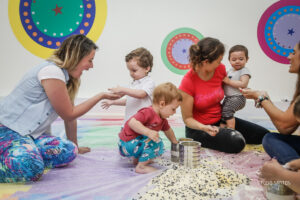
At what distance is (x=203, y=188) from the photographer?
1.13 metres

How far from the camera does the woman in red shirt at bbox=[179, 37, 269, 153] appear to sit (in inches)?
65.3

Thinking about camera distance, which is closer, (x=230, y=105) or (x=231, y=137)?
(x=231, y=137)

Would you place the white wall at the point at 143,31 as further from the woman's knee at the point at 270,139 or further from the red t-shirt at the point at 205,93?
the woman's knee at the point at 270,139

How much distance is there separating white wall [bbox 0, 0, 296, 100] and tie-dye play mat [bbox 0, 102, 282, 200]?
84.2 inches

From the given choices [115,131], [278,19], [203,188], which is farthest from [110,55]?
[203,188]

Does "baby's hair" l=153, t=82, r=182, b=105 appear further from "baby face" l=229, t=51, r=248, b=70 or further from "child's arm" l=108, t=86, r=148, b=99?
"baby face" l=229, t=51, r=248, b=70

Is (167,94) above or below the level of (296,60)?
below

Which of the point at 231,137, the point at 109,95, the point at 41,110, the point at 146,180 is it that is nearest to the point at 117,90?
the point at 109,95

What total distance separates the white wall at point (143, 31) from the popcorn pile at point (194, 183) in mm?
2515

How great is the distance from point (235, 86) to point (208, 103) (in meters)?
0.31

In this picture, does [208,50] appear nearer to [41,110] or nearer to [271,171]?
[271,171]

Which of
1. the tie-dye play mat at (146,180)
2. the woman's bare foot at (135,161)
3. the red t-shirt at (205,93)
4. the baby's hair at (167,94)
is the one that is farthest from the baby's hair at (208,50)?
the woman's bare foot at (135,161)

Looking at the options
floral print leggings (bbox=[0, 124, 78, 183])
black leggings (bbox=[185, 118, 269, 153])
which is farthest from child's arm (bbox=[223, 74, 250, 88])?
floral print leggings (bbox=[0, 124, 78, 183])

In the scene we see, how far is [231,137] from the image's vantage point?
65.1 inches
